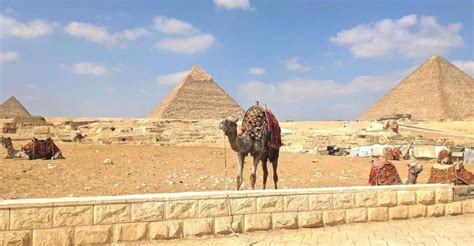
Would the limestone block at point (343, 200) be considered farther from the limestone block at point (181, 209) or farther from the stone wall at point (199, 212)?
the limestone block at point (181, 209)

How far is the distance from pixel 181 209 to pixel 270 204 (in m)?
1.29

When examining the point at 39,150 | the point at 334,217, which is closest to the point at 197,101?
the point at 39,150

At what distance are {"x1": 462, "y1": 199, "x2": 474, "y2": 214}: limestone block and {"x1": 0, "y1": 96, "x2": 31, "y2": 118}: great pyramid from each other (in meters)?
91.5

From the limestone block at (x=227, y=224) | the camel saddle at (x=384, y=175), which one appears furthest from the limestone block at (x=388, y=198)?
the limestone block at (x=227, y=224)

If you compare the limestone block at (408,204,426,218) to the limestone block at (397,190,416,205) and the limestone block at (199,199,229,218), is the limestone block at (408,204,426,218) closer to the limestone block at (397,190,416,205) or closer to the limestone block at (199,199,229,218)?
the limestone block at (397,190,416,205)

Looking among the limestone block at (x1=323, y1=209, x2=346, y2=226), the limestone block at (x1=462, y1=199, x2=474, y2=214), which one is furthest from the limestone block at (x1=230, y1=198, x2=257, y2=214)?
the limestone block at (x1=462, y1=199, x2=474, y2=214)

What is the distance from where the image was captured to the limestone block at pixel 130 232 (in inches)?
237

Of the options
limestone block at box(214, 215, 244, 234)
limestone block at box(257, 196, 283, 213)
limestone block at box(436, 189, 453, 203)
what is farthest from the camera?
limestone block at box(436, 189, 453, 203)

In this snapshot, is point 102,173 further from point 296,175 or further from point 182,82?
point 182,82

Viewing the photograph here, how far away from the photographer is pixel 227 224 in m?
6.64

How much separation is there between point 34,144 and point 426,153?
17949 mm

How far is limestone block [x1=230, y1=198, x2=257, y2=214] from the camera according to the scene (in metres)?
6.71

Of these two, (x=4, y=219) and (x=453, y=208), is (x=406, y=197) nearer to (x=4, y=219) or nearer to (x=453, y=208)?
(x=453, y=208)

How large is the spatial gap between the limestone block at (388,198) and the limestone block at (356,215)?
1.12ft
